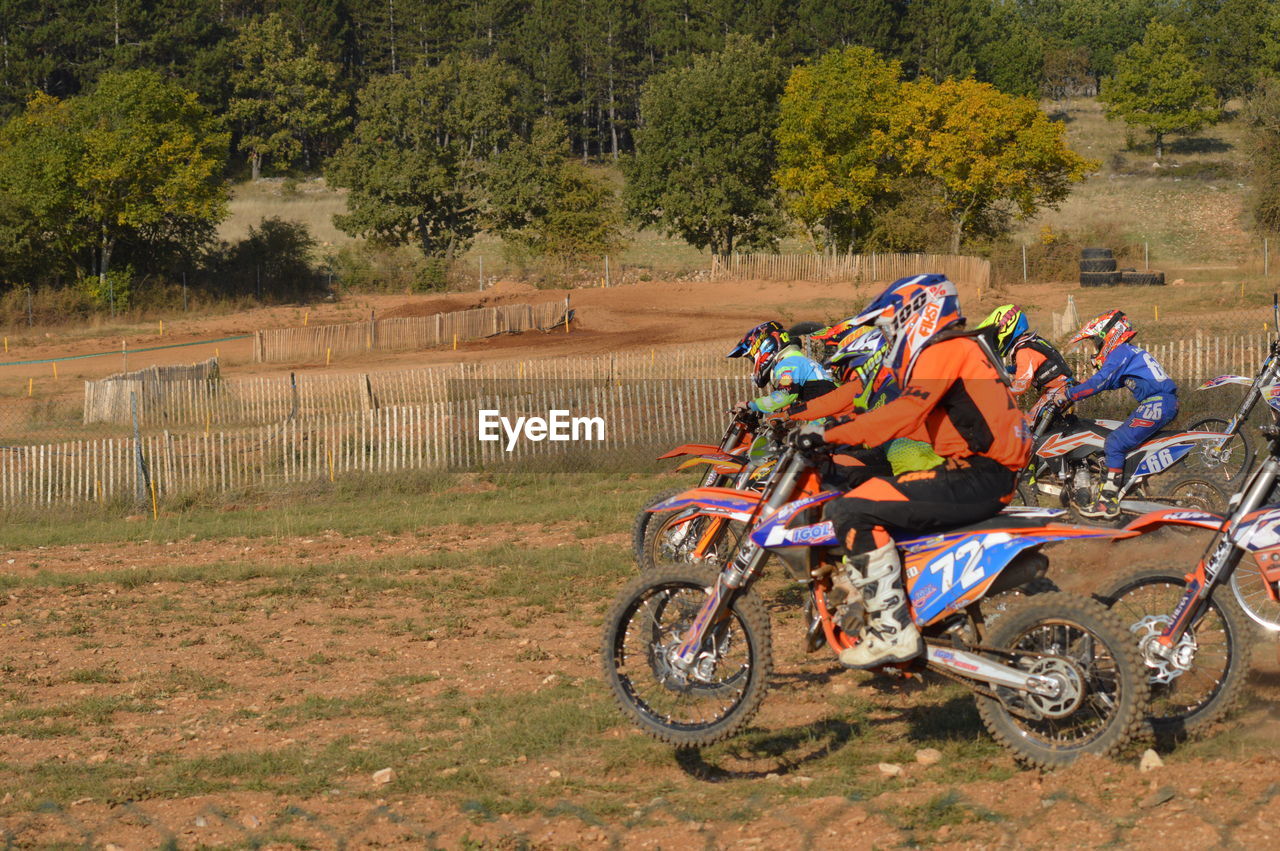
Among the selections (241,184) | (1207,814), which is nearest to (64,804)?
(1207,814)

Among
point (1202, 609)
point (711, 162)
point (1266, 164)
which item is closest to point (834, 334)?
point (1202, 609)

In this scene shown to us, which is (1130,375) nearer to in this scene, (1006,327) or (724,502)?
(1006,327)

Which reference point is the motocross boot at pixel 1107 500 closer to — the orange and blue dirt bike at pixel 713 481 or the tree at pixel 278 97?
the orange and blue dirt bike at pixel 713 481

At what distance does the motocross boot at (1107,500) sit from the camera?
34.9 feet

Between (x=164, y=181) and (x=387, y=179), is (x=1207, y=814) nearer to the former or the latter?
(x=164, y=181)

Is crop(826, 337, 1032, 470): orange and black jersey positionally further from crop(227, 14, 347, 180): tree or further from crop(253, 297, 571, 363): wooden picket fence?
crop(227, 14, 347, 180): tree

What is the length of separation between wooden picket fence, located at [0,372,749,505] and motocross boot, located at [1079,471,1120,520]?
10.0m

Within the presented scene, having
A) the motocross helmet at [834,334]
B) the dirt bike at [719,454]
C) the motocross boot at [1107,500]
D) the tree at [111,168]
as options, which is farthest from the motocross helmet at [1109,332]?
the tree at [111,168]

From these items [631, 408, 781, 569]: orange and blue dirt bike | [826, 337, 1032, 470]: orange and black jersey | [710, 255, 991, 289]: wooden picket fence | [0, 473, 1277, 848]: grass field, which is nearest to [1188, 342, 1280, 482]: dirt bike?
[0, 473, 1277, 848]: grass field

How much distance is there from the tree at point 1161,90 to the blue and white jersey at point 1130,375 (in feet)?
A: 296

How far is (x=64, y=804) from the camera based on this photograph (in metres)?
6.06

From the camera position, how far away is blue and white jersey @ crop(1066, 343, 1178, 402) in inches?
435

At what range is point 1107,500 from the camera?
35.4 feet

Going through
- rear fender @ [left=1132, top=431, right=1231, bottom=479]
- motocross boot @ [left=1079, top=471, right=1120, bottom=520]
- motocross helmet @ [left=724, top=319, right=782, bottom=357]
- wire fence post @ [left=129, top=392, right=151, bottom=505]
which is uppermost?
motocross helmet @ [left=724, top=319, right=782, bottom=357]
